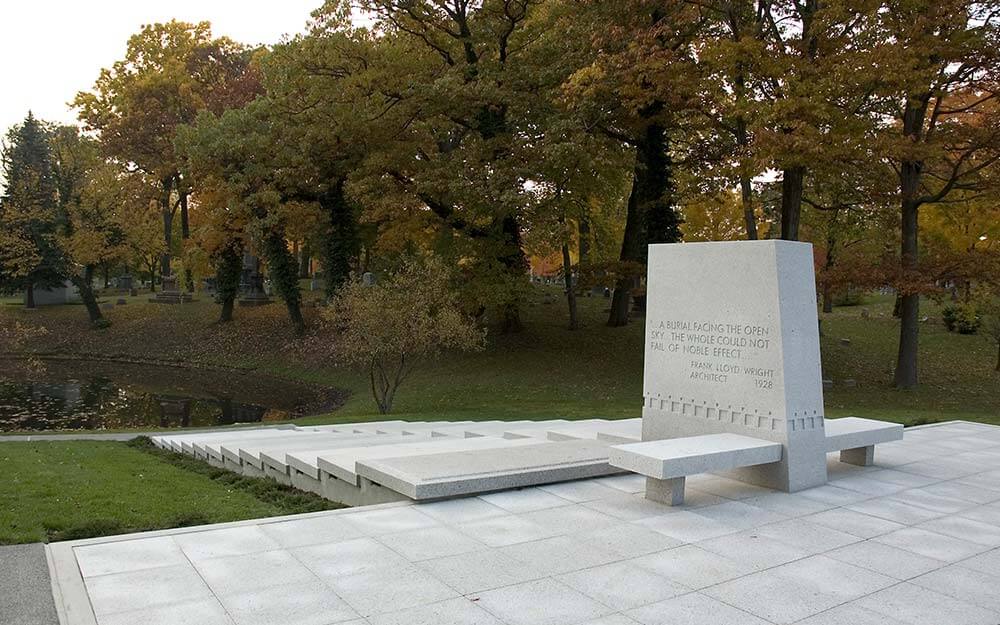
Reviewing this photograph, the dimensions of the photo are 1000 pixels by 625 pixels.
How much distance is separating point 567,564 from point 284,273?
30119 mm

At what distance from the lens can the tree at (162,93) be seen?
40062 millimetres

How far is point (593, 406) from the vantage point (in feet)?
62.5

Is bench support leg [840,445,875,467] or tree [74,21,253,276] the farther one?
tree [74,21,253,276]

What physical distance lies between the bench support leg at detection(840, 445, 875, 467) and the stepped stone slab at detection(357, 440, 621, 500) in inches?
118

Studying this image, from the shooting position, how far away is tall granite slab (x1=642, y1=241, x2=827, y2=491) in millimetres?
7469

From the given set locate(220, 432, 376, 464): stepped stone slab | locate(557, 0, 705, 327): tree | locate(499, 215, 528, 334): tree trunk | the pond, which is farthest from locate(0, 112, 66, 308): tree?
locate(220, 432, 376, 464): stepped stone slab

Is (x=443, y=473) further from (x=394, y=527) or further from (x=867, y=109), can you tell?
(x=867, y=109)

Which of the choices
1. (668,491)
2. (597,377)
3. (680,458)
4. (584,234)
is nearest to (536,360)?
(597,377)

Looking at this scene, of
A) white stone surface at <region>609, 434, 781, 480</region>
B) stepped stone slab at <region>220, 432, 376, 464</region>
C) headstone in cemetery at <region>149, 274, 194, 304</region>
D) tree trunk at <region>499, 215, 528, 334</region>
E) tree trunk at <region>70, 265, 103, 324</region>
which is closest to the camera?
white stone surface at <region>609, 434, 781, 480</region>

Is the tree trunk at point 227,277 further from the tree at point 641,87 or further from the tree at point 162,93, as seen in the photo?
the tree at point 641,87

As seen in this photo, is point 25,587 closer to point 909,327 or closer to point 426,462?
point 426,462

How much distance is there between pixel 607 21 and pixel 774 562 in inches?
746

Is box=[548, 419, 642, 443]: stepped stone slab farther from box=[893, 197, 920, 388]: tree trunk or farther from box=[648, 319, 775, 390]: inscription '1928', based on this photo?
box=[893, 197, 920, 388]: tree trunk

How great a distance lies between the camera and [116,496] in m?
8.00
